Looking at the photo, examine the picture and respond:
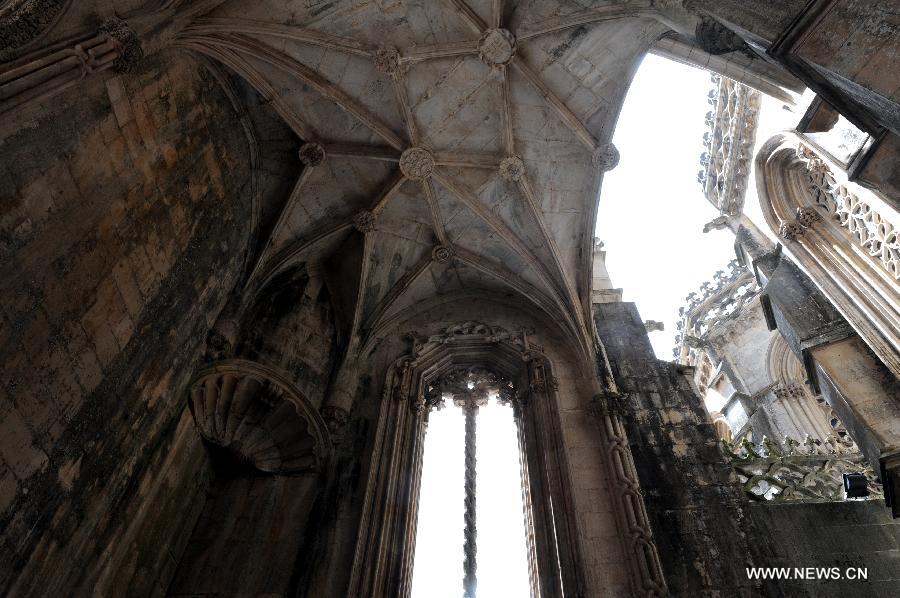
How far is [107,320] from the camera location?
496cm

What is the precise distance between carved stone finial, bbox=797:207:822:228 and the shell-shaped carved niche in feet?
23.8

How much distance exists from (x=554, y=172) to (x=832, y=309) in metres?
4.73

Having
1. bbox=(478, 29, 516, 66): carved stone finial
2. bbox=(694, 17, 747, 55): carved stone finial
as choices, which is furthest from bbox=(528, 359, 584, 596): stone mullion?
bbox=(694, 17, 747, 55): carved stone finial

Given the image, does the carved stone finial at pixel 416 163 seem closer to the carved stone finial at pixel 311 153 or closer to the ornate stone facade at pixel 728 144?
the carved stone finial at pixel 311 153

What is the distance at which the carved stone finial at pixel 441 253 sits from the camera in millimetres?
9688

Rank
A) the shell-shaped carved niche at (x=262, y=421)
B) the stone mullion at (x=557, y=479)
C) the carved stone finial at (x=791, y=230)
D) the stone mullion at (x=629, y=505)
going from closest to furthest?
the stone mullion at (x=629, y=505) < the stone mullion at (x=557, y=479) < the carved stone finial at (x=791, y=230) < the shell-shaped carved niche at (x=262, y=421)

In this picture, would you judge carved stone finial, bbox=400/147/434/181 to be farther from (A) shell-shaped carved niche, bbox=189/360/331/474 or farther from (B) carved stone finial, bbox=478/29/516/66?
(A) shell-shaped carved niche, bbox=189/360/331/474

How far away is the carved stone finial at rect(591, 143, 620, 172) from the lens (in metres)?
8.38

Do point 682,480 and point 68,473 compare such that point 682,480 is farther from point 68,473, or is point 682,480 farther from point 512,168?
point 68,473

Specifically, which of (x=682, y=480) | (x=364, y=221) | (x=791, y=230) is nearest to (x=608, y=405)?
(x=682, y=480)

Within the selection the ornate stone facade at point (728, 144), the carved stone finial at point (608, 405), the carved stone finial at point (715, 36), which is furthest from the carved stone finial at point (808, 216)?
the carved stone finial at point (608, 405)

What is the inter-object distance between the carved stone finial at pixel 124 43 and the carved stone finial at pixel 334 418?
5.16 meters

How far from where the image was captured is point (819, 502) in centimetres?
613

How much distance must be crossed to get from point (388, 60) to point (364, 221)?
9.02ft
